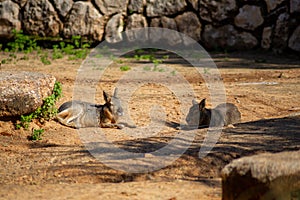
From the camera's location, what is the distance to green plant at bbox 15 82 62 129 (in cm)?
746

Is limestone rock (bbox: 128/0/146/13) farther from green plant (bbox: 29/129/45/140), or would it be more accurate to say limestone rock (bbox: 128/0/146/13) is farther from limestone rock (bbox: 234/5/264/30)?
green plant (bbox: 29/129/45/140)

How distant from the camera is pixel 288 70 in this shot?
11.0 m

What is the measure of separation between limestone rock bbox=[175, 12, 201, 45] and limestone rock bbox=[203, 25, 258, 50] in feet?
0.57

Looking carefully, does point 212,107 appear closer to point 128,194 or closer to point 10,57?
point 128,194

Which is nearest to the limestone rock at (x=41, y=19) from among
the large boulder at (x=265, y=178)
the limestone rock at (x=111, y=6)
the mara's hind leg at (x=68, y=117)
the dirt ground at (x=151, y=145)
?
the limestone rock at (x=111, y=6)

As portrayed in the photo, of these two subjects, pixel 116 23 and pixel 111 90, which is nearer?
pixel 111 90

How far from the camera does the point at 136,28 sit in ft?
44.3

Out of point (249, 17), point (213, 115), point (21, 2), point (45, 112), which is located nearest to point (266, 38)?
point (249, 17)

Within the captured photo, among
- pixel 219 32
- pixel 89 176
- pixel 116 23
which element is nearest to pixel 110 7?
pixel 116 23

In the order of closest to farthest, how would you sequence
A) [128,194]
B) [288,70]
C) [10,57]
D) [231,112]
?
1. [128,194]
2. [231,112]
3. [288,70]
4. [10,57]

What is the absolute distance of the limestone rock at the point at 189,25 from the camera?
13.3 meters

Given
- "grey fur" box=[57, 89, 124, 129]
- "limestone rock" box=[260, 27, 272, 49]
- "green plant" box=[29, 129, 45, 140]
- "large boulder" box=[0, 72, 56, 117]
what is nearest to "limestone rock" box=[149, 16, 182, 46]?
"limestone rock" box=[260, 27, 272, 49]

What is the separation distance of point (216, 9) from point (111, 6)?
228cm

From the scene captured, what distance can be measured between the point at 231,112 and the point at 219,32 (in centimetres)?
582
